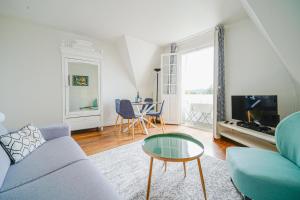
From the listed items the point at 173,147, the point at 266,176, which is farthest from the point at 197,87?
the point at 266,176

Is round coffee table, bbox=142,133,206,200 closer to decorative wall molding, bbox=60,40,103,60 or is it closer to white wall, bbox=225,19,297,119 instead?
white wall, bbox=225,19,297,119

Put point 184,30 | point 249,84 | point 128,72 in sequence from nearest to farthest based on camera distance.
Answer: point 249,84 → point 184,30 → point 128,72

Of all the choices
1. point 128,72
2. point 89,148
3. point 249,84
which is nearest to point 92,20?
point 128,72

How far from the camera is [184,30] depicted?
10.2ft

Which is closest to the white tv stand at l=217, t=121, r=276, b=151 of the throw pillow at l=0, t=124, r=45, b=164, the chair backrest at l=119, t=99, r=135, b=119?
the chair backrest at l=119, t=99, r=135, b=119

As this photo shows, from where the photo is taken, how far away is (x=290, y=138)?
4.07 feet

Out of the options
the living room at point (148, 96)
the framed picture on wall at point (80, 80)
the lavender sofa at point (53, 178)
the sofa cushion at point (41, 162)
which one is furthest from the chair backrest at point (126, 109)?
the lavender sofa at point (53, 178)

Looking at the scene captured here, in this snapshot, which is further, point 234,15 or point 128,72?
point 128,72

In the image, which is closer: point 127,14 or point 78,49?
point 127,14

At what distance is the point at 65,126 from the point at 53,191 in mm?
1197

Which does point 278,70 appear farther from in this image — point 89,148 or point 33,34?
point 33,34

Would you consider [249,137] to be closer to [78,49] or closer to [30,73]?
[78,49]

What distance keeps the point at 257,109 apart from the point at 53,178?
291 cm

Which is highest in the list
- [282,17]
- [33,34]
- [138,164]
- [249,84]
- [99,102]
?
[33,34]
